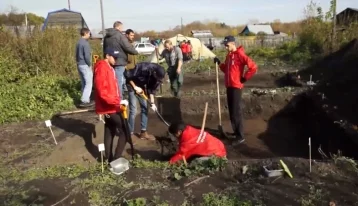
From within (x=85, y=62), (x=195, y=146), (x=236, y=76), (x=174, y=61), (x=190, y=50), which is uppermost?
(x=85, y=62)

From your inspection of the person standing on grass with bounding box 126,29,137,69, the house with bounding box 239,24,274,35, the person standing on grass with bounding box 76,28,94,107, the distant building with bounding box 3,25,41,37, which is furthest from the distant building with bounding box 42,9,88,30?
the house with bounding box 239,24,274,35

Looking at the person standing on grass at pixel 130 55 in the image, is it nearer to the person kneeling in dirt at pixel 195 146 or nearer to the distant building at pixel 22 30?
the person kneeling in dirt at pixel 195 146

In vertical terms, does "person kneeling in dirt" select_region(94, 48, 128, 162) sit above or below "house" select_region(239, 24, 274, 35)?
below

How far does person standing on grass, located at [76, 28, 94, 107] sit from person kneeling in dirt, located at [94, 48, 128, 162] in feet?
9.28

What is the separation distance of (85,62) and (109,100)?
3200 mm

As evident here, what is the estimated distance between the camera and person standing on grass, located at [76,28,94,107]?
8078 mm

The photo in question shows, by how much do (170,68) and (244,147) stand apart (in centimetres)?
330

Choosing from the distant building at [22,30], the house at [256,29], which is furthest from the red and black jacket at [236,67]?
the house at [256,29]

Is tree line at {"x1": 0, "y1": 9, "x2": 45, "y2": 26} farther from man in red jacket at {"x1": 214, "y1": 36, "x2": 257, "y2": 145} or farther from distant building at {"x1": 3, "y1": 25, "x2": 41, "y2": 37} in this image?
man in red jacket at {"x1": 214, "y1": 36, "x2": 257, "y2": 145}

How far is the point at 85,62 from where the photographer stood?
820 cm

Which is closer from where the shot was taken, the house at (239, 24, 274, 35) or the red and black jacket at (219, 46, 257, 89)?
the red and black jacket at (219, 46, 257, 89)

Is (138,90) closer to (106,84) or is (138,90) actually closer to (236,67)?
(106,84)

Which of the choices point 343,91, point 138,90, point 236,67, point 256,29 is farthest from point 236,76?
point 256,29

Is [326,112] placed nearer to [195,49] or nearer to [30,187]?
[30,187]
